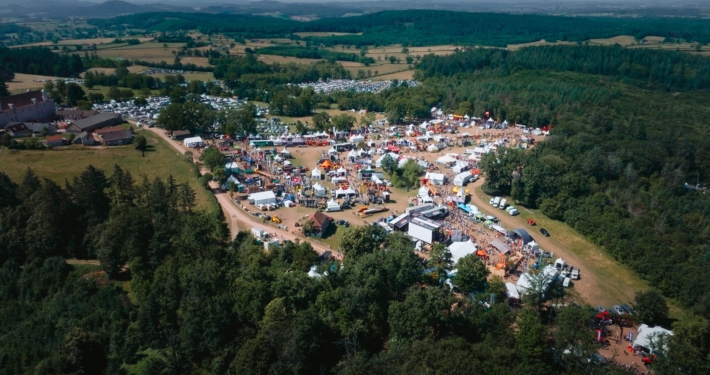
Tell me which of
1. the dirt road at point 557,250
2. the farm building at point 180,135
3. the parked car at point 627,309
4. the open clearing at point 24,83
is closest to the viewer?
the parked car at point 627,309

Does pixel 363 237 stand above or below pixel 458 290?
above

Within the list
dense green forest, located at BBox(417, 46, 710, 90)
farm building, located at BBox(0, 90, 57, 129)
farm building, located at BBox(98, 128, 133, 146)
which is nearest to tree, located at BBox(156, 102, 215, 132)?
farm building, located at BBox(98, 128, 133, 146)

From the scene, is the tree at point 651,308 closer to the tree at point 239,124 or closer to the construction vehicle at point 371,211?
the construction vehicle at point 371,211

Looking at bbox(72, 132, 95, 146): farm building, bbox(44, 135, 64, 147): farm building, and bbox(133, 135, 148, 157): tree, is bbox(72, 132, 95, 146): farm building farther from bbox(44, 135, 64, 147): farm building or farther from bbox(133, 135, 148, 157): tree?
bbox(133, 135, 148, 157): tree

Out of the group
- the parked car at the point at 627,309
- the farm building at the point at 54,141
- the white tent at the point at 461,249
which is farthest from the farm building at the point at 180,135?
the parked car at the point at 627,309

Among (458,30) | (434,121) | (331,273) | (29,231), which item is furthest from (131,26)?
(331,273)

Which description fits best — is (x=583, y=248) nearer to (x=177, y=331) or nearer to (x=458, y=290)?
(x=458, y=290)
